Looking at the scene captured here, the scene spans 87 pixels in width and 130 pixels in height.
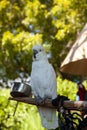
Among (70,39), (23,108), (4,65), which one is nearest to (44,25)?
(70,39)

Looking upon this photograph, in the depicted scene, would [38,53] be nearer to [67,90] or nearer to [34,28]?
[67,90]

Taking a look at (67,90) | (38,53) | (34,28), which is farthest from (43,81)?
(34,28)

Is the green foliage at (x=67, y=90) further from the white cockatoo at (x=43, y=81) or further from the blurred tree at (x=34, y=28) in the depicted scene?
the blurred tree at (x=34, y=28)

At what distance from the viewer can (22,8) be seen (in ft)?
41.6

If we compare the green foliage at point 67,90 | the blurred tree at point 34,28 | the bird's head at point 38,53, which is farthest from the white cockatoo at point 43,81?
the blurred tree at point 34,28

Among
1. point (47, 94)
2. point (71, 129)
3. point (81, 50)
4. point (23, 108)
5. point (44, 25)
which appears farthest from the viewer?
point (44, 25)

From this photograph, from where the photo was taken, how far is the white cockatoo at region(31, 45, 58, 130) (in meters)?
2.72

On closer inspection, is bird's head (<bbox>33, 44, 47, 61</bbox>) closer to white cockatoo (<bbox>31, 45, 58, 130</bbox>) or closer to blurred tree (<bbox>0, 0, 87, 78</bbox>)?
white cockatoo (<bbox>31, 45, 58, 130</bbox>)

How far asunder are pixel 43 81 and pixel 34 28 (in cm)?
928

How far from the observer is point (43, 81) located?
2928 mm

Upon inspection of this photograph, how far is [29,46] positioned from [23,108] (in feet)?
16.8

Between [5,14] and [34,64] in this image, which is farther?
[5,14]

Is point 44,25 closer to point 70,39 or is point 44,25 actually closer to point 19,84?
point 70,39

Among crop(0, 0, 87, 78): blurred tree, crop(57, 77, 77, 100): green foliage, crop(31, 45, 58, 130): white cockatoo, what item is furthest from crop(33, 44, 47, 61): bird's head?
crop(0, 0, 87, 78): blurred tree
